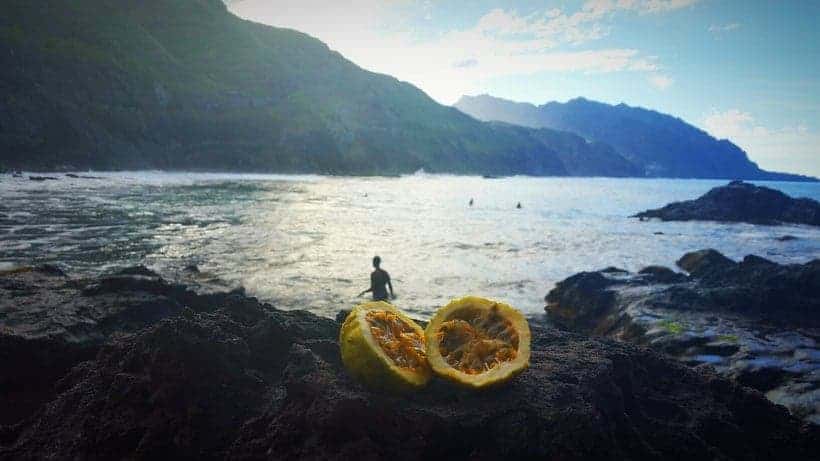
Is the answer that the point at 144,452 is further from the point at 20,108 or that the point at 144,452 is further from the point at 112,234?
the point at 20,108

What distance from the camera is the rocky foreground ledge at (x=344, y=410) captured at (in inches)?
104

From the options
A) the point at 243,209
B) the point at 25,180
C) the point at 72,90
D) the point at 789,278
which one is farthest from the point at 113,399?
the point at 72,90

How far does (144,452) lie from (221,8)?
175 meters

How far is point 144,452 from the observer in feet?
8.87

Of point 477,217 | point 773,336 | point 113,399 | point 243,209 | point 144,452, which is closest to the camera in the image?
point 144,452

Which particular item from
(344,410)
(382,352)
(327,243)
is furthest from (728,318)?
(327,243)

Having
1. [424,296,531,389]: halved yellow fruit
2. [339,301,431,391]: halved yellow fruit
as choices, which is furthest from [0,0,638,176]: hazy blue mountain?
[424,296,531,389]: halved yellow fruit

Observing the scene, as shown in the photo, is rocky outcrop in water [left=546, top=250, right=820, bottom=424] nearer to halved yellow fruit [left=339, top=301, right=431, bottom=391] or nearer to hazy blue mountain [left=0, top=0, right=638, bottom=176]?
halved yellow fruit [left=339, top=301, right=431, bottom=391]

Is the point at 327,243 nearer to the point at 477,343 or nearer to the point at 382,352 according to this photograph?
the point at 477,343

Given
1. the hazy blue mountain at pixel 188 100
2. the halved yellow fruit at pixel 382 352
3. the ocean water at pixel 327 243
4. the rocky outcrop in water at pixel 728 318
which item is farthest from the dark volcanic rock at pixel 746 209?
the hazy blue mountain at pixel 188 100

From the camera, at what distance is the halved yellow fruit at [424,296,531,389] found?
289 cm

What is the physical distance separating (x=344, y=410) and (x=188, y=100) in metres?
105

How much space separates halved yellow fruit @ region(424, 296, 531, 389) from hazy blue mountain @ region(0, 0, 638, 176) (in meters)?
67.4

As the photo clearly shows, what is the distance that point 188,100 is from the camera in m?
93.7
